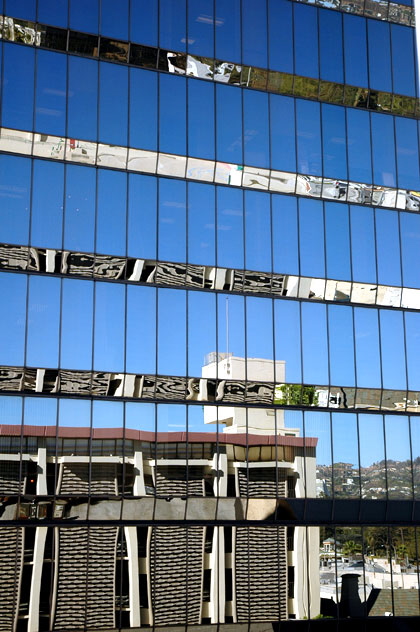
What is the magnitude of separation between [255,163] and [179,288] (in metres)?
5.24

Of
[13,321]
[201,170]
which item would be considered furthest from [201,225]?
[13,321]

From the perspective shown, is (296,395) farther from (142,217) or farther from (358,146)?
(358,146)

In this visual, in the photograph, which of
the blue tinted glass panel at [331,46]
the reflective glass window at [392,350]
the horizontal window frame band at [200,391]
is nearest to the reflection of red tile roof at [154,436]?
the horizontal window frame band at [200,391]

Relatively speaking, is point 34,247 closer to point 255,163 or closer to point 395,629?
point 255,163

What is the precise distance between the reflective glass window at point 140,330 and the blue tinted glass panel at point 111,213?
144 centimetres

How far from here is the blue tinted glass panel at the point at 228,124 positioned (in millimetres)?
28812

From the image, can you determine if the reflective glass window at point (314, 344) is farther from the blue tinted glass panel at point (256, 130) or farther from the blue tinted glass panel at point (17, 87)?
the blue tinted glass panel at point (17, 87)

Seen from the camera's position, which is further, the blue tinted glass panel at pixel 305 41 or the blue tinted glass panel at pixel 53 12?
the blue tinted glass panel at pixel 305 41

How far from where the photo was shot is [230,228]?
93.9 feet

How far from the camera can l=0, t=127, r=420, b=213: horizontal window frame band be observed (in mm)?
26312

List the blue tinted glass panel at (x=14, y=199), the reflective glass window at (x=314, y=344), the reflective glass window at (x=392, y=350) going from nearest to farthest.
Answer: the blue tinted glass panel at (x=14, y=199) → the reflective glass window at (x=314, y=344) → the reflective glass window at (x=392, y=350)

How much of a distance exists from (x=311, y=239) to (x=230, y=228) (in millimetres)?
3132

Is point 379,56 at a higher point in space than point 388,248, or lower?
higher

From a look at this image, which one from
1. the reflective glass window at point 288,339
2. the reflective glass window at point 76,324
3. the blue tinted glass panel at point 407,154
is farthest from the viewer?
the blue tinted glass panel at point 407,154
